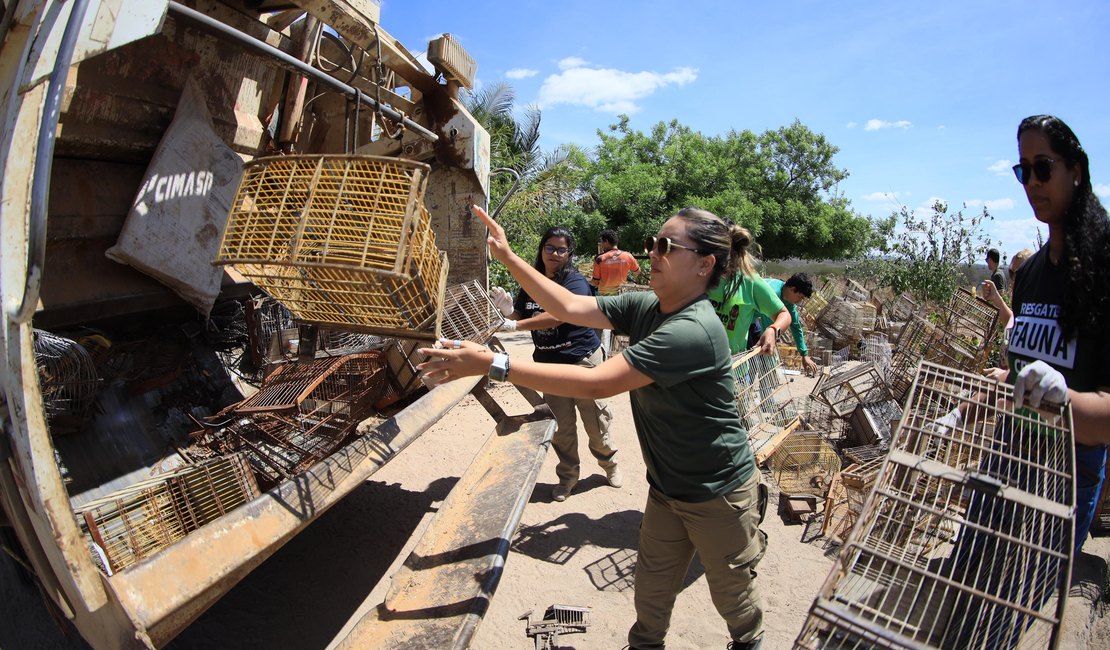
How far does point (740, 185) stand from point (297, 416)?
25.1m

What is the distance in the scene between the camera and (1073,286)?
85.9 inches

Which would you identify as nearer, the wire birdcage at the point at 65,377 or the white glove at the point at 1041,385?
the white glove at the point at 1041,385

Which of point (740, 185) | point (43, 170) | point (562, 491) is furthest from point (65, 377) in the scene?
point (740, 185)

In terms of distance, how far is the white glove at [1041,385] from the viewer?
1.90 m

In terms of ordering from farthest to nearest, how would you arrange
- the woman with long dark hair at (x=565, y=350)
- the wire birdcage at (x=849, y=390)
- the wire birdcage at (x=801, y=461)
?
the wire birdcage at (x=849, y=390) → the wire birdcage at (x=801, y=461) → the woman with long dark hair at (x=565, y=350)

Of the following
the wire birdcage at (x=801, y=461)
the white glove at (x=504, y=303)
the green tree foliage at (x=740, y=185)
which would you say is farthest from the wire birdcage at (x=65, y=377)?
the green tree foliage at (x=740, y=185)

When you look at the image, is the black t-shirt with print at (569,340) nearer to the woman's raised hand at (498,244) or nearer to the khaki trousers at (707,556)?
the woman's raised hand at (498,244)

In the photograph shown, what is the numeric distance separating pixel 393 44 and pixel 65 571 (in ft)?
11.9

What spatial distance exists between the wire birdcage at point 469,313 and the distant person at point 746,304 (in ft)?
5.35

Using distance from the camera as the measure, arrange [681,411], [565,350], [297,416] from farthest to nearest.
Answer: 1. [565,350]
2. [297,416]
3. [681,411]

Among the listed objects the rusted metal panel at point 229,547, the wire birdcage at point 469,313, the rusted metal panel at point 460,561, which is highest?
the wire birdcage at point 469,313

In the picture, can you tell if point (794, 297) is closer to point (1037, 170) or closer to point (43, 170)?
point (1037, 170)

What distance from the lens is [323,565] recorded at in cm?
391

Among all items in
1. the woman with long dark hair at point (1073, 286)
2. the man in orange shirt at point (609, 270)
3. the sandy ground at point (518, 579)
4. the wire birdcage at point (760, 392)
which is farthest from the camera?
the man in orange shirt at point (609, 270)
